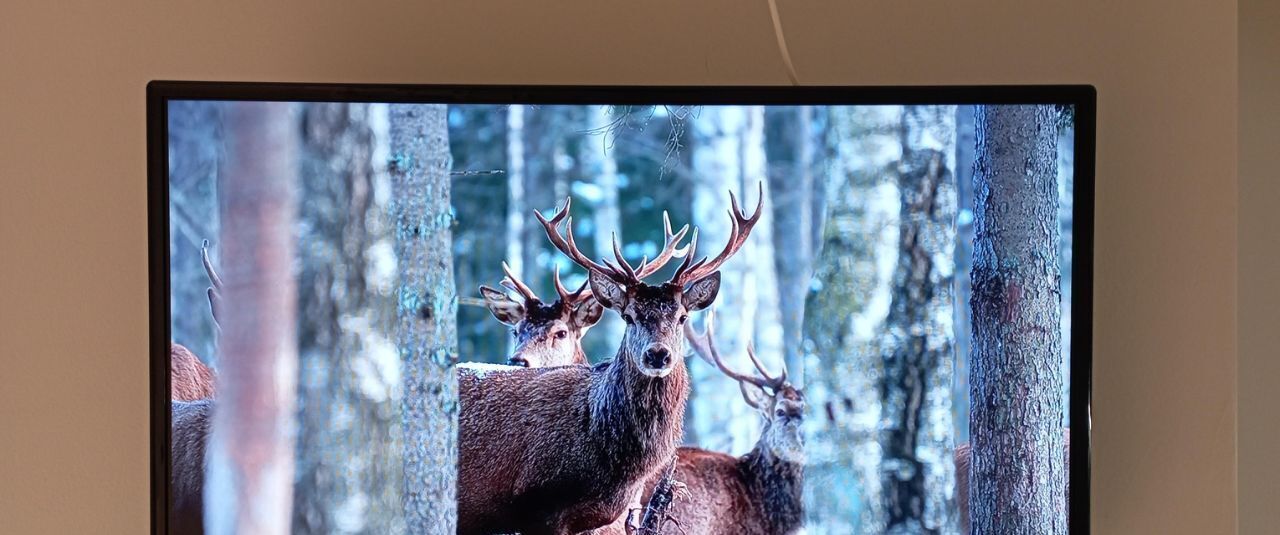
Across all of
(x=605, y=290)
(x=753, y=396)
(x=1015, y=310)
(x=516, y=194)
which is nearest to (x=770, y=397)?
(x=753, y=396)

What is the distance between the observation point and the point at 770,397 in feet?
5.70

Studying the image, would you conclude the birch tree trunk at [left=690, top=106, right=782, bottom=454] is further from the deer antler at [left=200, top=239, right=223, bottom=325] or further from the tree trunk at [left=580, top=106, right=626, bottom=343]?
the deer antler at [left=200, top=239, right=223, bottom=325]

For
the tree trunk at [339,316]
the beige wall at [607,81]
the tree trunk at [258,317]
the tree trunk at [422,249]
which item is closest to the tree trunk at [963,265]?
the beige wall at [607,81]

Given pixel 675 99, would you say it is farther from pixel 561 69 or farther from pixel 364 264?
pixel 364 264

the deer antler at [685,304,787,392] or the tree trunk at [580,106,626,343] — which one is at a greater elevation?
the tree trunk at [580,106,626,343]

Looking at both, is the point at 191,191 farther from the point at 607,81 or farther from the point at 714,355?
the point at 714,355

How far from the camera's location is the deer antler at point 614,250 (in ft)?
5.65

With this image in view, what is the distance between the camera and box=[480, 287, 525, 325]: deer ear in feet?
5.66

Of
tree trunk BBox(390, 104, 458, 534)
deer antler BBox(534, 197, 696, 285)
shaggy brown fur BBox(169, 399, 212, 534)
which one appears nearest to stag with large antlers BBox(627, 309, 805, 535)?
deer antler BBox(534, 197, 696, 285)

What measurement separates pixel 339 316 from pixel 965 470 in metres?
1.16

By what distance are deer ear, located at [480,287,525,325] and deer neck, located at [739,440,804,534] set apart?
0.48m
